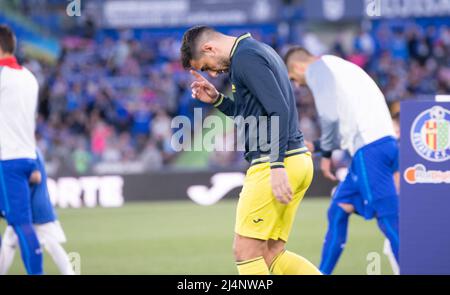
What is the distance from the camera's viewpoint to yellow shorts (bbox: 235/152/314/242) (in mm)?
5594

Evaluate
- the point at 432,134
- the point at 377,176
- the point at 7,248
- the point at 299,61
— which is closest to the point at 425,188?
the point at 432,134

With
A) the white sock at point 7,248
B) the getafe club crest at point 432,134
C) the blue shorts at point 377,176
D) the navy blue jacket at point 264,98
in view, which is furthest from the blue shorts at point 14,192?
the getafe club crest at point 432,134

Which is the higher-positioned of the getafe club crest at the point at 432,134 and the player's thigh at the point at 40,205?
the getafe club crest at the point at 432,134

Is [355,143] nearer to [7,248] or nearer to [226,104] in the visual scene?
[226,104]

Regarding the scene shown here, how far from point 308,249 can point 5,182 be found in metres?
4.29

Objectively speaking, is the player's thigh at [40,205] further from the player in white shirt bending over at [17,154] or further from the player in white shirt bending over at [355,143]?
the player in white shirt bending over at [355,143]

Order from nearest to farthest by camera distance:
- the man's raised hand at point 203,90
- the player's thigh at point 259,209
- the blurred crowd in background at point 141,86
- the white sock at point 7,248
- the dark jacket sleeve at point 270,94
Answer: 1. the dark jacket sleeve at point 270,94
2. the player's thigh at point 259,209
3. the man's raised hand at point 203,90
4. the white sock at point 7,248
5. the blurred crowd in background at point 141,86

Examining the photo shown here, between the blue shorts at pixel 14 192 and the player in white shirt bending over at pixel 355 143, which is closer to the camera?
the blue shorts at pixel 14 192

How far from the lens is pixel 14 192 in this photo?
24.5 ft

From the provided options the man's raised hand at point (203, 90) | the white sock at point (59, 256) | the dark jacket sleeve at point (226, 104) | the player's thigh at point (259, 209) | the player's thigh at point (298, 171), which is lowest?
the white sock at point (59, 256)

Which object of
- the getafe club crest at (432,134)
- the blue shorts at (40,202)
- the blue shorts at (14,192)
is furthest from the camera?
the blue shorts at (40,202)

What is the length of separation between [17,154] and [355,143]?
3183 millimetres

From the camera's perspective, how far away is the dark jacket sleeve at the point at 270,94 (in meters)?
5.42

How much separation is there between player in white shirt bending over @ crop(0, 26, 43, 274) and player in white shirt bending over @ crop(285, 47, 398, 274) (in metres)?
2.74
